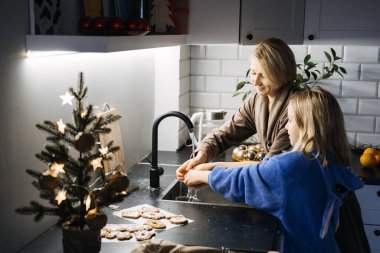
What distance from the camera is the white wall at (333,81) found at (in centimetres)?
375

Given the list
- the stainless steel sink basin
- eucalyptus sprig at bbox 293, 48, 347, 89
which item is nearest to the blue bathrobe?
the stainless steel sink basin

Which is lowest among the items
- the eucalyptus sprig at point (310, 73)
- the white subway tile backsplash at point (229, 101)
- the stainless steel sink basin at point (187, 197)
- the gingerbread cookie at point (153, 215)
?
the stainless steel sink basin at point (187, 197)

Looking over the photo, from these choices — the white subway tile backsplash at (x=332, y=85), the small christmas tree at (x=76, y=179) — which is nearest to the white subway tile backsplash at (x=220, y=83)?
the white subway tile backsplash at (x=332, y=85)

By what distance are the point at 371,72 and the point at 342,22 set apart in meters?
0.59

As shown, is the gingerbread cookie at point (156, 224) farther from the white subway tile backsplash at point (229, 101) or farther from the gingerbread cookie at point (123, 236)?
the white subway tile backsplash at point (229, 101)

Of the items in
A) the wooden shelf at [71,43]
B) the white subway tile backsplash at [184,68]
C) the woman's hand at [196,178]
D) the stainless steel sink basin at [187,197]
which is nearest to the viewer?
the wooden shelf at [71,43]

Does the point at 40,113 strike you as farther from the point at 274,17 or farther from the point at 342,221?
the point at 274,17

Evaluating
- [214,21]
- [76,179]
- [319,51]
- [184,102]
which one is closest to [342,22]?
[319,51]

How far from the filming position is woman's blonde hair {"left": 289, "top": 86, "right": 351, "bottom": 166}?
6.89ft

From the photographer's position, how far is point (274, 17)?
331cm

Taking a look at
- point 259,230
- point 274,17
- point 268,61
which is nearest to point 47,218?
point 259,230

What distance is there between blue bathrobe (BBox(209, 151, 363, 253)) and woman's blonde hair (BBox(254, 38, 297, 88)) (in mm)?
653

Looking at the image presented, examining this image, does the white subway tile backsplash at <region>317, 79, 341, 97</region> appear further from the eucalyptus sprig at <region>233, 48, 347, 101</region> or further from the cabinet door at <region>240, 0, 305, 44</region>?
the cabinet door at <region>240, 0, 305, 44</region>

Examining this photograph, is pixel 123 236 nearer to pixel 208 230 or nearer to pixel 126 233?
pixel 126 233
